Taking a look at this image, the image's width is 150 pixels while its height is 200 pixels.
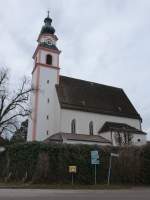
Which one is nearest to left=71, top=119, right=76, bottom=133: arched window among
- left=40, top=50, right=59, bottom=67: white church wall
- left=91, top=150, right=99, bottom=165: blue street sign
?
left=40, top=50, right=59, bottom=67: white church wall

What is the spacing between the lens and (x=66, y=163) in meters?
22.8

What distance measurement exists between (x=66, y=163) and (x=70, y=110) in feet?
65.9

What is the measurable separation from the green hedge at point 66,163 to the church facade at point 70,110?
13659 millimetres

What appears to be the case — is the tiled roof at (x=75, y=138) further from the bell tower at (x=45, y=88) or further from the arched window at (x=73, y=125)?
the bell tower at (x=45, y=88)

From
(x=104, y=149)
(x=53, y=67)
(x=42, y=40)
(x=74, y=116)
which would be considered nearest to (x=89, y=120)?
(x=74, y=116)

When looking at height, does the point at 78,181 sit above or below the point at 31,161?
below

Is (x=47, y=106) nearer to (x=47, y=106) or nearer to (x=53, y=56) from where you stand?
(x=47, y=106)

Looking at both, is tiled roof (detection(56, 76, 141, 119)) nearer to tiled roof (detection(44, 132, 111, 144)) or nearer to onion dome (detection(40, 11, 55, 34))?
tiled roof (detection(44, 132, 111, 144))

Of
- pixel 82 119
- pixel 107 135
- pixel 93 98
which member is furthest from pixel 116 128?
pixel 93 98

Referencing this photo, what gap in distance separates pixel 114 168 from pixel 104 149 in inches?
66.4

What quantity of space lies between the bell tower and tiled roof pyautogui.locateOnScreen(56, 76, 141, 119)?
1578 millimetres

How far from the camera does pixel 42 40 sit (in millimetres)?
47531

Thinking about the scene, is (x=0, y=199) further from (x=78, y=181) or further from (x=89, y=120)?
(x=89, y=120)

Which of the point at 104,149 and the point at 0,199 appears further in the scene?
the point at 104,149
